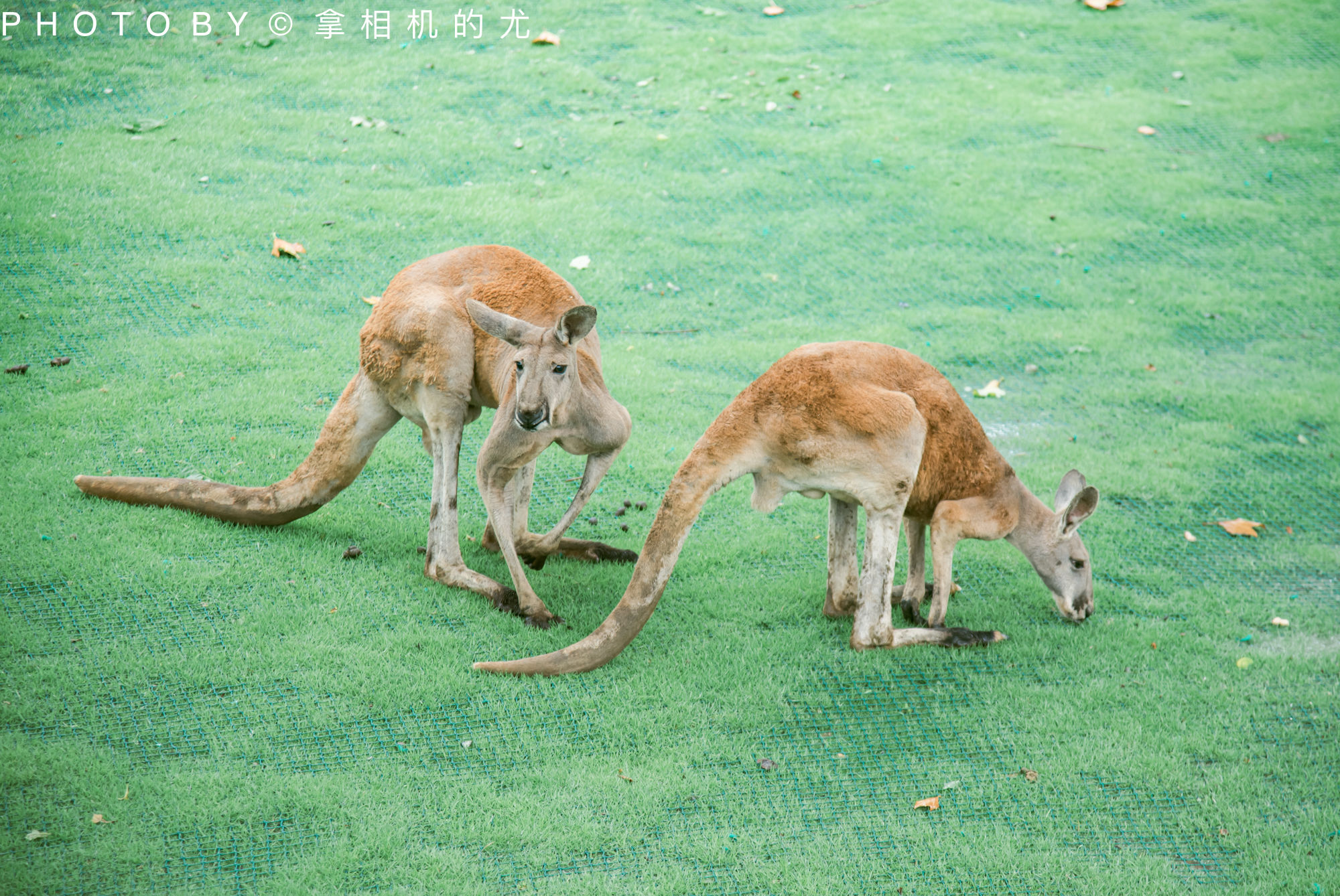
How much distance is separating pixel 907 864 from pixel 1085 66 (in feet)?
35.3

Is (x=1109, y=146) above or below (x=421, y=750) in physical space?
above

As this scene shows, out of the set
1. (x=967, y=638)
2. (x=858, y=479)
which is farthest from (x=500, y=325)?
(x=967, y=638)

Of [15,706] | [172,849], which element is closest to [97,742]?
[15,706]

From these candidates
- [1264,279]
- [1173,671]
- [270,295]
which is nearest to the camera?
[1173,671]

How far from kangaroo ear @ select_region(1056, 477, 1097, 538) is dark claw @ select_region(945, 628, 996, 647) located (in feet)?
2.00

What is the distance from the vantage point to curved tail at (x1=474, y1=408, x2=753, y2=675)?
178 inches

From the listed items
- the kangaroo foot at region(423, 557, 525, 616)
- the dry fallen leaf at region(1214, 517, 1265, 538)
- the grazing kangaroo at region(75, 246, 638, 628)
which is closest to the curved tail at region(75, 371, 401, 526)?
the grazing kangaroo at region(75, 246, 638, 628)

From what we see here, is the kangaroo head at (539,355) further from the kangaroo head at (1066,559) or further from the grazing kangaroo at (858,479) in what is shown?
the kangaroo head at (1066,559)

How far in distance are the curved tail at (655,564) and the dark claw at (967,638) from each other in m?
1.26

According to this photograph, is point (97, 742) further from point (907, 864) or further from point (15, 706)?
point (907, 864)

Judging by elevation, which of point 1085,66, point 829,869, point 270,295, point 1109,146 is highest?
point 1085,66

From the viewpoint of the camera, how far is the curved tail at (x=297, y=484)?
5340 mm

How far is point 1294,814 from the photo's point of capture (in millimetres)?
4117

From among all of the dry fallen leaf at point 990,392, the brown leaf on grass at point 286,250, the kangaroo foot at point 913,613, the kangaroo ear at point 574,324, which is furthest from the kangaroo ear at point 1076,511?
the brown leaf on grass at point 286,250
